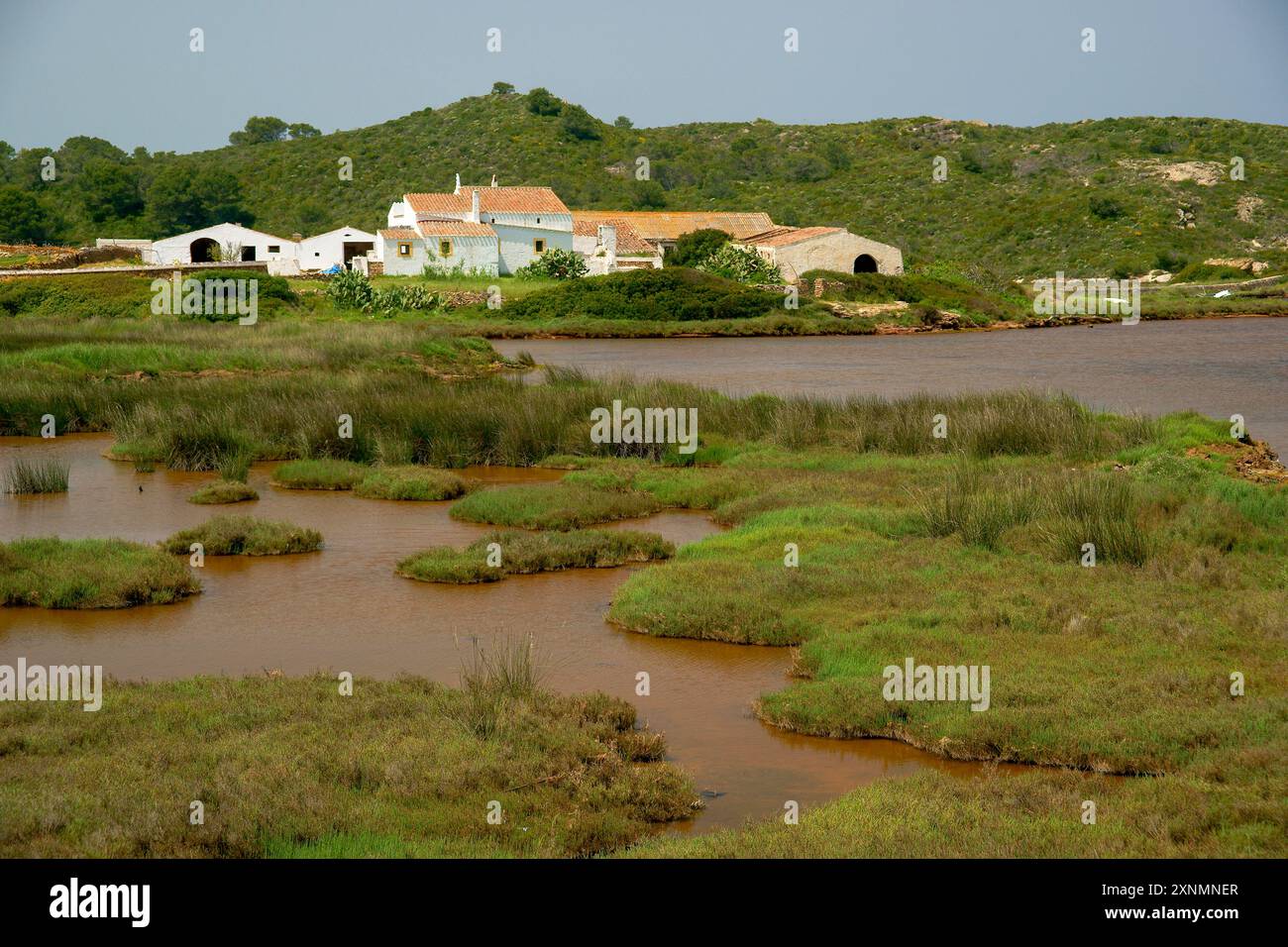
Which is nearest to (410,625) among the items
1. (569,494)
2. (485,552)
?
(485,552)

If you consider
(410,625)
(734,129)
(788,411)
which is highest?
(734,129)

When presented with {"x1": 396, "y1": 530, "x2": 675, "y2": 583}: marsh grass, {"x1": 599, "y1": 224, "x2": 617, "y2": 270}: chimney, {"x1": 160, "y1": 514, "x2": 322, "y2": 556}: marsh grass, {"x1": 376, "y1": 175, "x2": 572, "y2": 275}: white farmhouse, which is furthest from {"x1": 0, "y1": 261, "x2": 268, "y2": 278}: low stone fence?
{"x1": 396, "y1": 530, "x2": 675, "y2": 583}: marsh grass

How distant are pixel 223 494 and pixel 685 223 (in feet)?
189

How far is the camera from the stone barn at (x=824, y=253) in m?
63.4

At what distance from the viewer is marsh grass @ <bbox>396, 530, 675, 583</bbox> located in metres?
14.0

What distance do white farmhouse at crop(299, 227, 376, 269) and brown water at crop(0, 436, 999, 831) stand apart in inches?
2018

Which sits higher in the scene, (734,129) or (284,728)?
(734,129)

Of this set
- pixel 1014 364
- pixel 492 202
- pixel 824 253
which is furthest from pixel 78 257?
pixel 1014 364

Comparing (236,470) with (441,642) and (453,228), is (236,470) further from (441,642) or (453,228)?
(453,228)

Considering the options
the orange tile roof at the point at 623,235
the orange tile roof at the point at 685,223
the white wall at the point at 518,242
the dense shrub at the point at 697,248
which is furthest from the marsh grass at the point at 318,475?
the orange tile roof at the point at 685,223

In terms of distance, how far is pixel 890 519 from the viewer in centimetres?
1469

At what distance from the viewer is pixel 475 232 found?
207 feet

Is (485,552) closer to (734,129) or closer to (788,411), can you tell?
(788,411)
